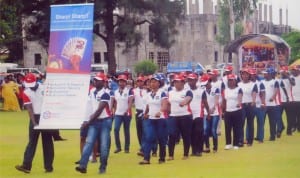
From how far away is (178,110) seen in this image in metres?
14.7

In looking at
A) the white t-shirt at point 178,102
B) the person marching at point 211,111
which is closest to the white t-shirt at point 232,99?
the person marching at point 211,111

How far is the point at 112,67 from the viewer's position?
40750 millimetres

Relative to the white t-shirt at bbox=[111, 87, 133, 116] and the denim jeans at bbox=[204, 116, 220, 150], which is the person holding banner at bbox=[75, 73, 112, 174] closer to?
the white t-shirt at bbox=[111, 87, 133, 116]

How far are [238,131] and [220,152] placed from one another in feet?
2.59

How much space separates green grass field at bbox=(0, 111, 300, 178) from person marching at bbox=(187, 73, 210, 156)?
12.9 inches

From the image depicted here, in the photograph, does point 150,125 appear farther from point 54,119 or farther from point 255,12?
point 255,12

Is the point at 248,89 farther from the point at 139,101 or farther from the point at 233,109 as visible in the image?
the point at 139,101

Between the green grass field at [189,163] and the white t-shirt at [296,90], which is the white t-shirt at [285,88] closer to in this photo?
the white t-shirt at [296,90]

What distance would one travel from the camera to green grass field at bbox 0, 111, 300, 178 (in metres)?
12.4

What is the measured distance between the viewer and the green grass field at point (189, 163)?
1240cm

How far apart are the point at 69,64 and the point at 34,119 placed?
4.74 ft

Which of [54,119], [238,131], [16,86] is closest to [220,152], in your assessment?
[238,131]

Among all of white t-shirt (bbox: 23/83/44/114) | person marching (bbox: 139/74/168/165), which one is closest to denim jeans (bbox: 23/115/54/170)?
white t-shirt (bbox: 23/83/44/114)

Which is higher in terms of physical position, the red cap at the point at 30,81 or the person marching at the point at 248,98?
the red cap at the point at 30,81
